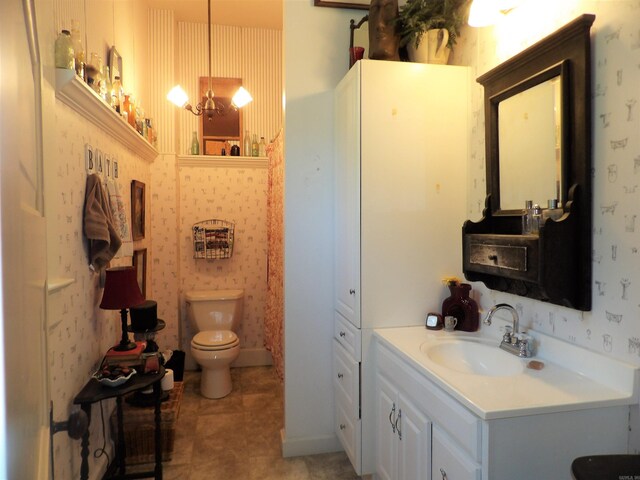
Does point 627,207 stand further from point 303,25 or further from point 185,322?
point 185,322

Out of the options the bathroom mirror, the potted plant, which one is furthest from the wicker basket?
the potted plant

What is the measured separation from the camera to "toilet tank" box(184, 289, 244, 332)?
3.55 m

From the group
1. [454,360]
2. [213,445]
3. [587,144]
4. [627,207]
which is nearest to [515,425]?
[454,360]

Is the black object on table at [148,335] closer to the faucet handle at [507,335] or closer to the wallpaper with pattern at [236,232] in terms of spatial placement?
the wallpaper with pattern at [236,232]

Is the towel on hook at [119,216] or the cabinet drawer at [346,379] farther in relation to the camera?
the towel on hook at [119,216]

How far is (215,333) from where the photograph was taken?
3.34 metres

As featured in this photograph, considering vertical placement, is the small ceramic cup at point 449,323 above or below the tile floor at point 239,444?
above

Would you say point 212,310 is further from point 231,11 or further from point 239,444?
point 231,11

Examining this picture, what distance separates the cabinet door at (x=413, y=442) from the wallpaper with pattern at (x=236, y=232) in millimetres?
2452

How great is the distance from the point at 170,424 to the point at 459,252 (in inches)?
75.4

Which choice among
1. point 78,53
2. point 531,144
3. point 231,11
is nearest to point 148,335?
point 78,53

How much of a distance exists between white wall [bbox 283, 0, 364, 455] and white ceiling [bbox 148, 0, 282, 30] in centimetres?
148

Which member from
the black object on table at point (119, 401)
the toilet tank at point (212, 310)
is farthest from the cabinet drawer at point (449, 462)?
the toilet tank at point (212, 310)

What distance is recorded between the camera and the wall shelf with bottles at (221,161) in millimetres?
3713
